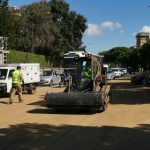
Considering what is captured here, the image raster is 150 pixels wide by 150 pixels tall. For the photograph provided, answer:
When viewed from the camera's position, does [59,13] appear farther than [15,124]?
Yes

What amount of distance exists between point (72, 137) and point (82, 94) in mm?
6375

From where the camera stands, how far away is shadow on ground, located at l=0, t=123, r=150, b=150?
11609mm

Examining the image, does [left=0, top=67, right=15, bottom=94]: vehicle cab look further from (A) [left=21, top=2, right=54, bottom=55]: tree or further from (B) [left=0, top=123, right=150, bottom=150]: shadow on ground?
(A) [left=21, top=2, right=54, bottom=55]: tree

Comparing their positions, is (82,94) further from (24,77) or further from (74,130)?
(24,77)

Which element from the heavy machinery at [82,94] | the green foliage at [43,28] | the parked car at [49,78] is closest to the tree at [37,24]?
the green foliage at [43,28]

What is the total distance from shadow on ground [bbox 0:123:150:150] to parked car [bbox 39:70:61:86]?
99.6 feet

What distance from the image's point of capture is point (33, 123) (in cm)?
1588

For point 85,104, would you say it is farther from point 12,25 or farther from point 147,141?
point 12,25

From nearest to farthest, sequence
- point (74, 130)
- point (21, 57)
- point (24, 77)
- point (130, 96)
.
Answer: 1. point (74, 130)
2. point (130, 96)
3. point (24, 77)
4. point (21, 57)

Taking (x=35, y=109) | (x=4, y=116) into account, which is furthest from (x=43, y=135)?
(x=35, y=109)

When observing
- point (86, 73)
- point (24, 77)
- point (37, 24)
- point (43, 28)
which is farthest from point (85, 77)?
point (37, 24)

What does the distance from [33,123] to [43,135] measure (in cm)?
270

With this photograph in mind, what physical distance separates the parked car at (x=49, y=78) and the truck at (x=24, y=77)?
10027 mm

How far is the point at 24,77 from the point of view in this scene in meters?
32.4
